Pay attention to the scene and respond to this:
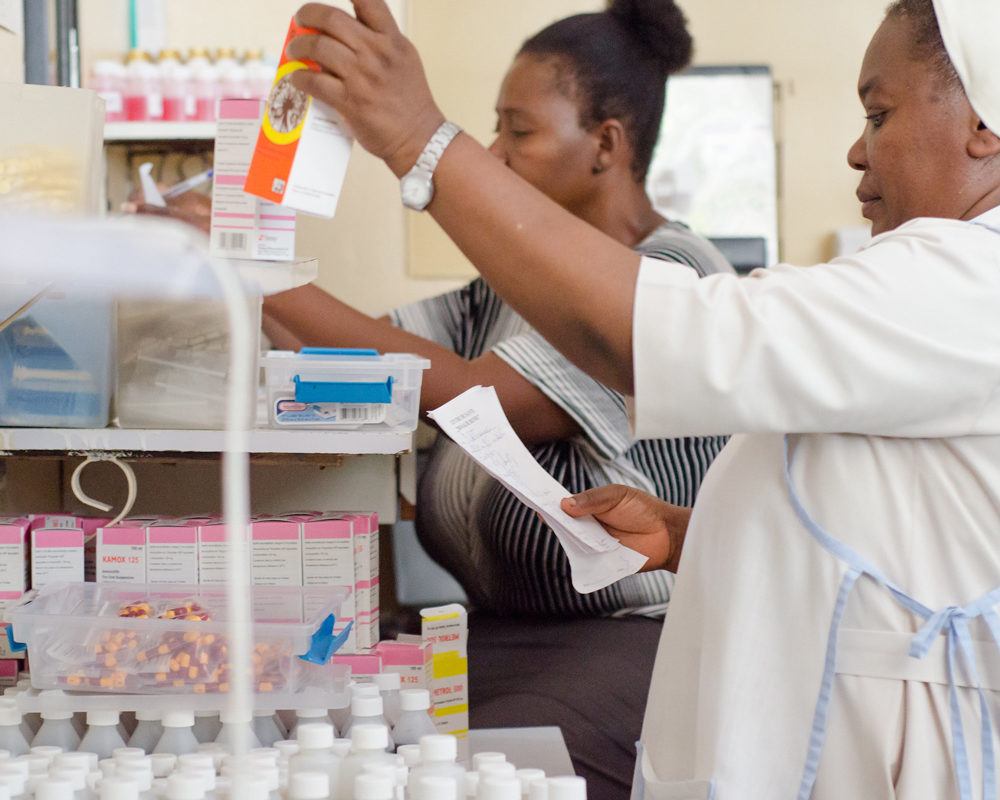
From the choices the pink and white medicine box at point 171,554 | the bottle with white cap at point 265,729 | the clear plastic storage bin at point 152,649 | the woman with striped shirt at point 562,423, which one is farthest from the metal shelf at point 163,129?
the bottle with white cap at point 265,729

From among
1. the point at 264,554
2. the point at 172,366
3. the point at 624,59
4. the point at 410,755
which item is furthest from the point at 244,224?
the point at 624,59

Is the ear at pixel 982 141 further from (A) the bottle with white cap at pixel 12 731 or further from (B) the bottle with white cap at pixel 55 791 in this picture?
(A) the bottle with white cap at pixel 12 731

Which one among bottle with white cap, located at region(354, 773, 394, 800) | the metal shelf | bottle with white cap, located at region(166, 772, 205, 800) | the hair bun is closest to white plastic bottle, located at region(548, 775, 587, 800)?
bottle with white cap, located at region(354, 773, 394, 800)

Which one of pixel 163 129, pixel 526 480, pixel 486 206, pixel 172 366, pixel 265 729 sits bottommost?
pixel 265 729

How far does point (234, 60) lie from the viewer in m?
2.78

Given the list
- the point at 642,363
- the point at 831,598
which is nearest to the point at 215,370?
the point at 642,363

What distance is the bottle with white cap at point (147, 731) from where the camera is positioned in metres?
1.18

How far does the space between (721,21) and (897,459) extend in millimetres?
2965

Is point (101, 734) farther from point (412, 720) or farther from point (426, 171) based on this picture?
point (426, 171)

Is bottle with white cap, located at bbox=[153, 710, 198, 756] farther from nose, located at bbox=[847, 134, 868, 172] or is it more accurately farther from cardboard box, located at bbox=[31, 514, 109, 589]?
nose, located at bbox=[847, 134, 868, 172]

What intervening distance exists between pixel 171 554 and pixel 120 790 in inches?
21.4

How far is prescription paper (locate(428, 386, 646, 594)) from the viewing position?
1185 millimetres

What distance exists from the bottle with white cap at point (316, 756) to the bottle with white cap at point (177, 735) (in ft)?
0.66

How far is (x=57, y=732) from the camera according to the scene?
3.85 ft
